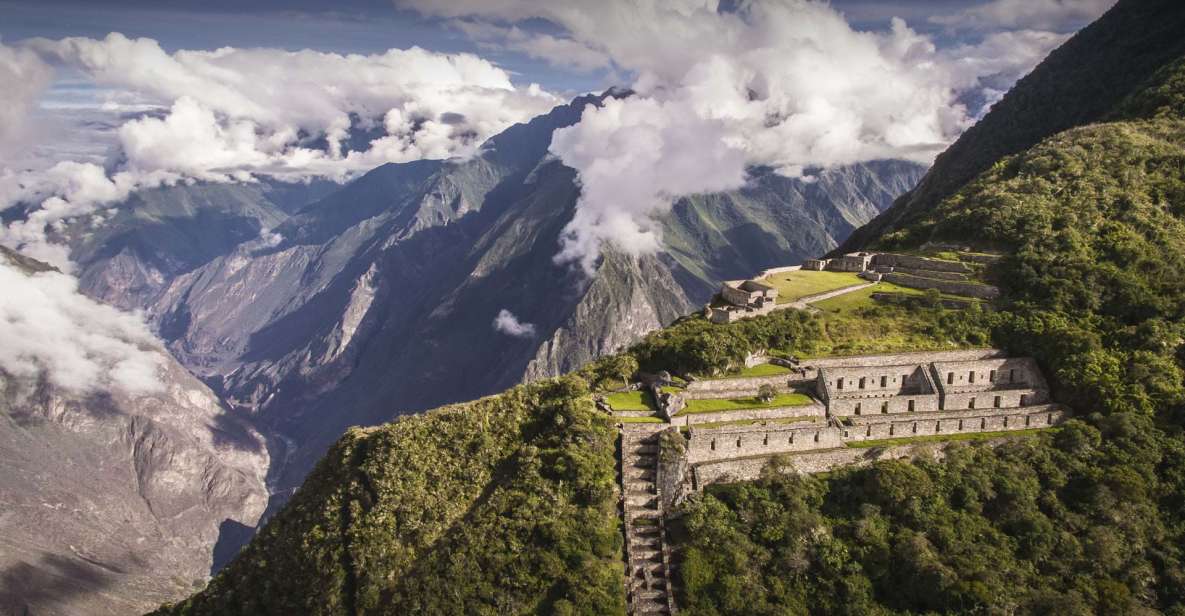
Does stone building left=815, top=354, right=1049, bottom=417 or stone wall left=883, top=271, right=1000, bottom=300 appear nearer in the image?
stone building left=815, top=354, right=1049, bottom=417

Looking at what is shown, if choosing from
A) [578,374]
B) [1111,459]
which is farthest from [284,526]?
[1111,459]

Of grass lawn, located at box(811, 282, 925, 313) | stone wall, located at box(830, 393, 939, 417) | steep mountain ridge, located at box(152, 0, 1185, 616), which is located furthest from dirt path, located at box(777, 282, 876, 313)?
stone wall, located at box(830, 393, 939, 417)

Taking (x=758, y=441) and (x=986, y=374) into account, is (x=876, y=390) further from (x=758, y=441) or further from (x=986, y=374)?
(x=758, y=441)

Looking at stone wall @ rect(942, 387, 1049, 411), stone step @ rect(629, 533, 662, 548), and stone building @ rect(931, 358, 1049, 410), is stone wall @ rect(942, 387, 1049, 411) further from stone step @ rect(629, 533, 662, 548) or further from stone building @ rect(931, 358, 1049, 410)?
stone step @ rect(629, 533, 662, 548)

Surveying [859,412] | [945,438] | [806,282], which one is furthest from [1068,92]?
[859,412]

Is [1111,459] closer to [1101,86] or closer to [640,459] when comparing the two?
[640,459]

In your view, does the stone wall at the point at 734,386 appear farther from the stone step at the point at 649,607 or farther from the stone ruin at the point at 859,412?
the stone step at the point at 649,607

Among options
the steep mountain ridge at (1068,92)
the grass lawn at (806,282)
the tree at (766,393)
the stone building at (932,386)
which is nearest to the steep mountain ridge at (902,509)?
the stone building at (932,386)
